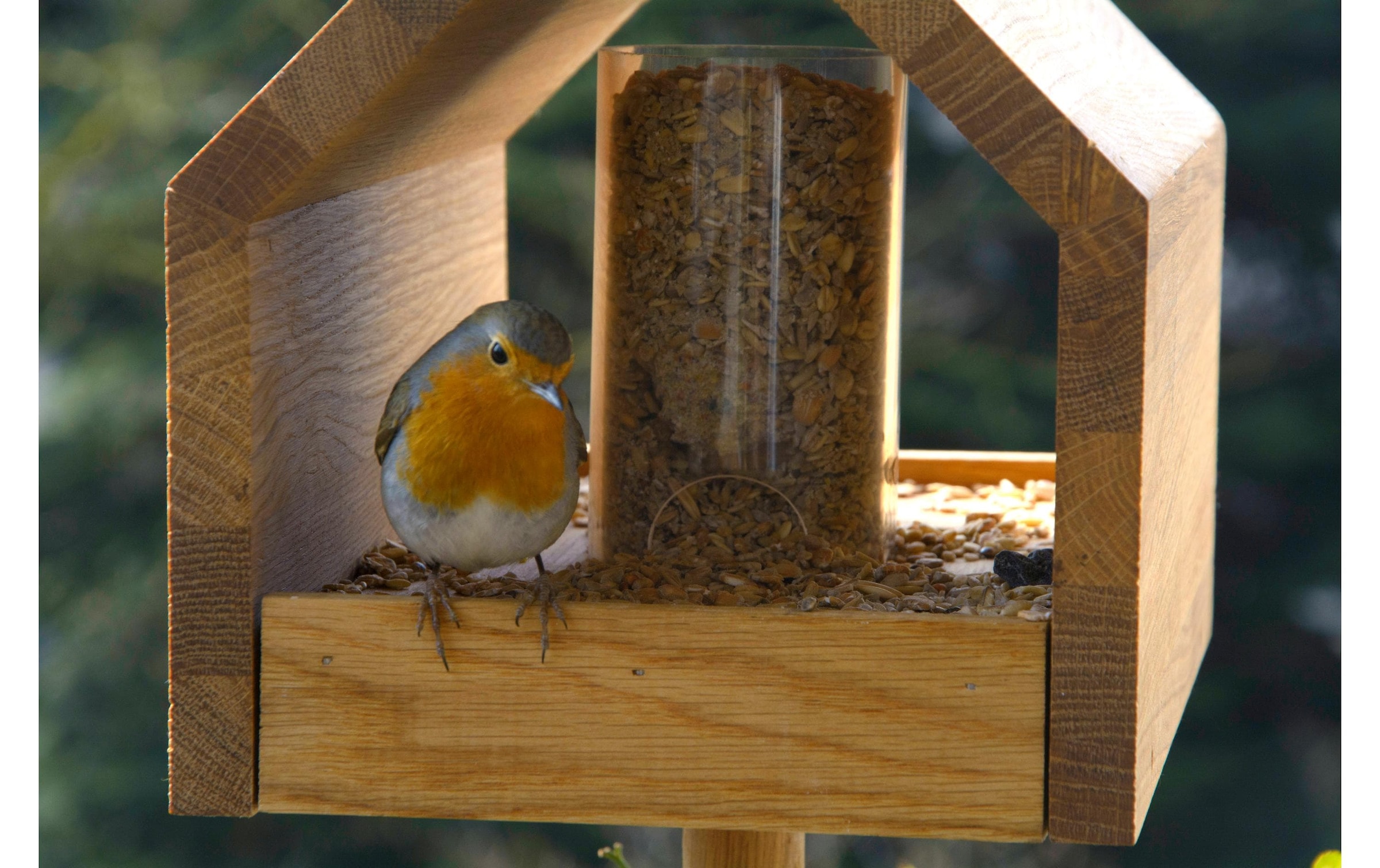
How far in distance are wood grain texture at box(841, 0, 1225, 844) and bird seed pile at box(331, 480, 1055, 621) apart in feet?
0.33

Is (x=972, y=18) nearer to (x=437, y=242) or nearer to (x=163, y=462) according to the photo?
(x=437, y=242)

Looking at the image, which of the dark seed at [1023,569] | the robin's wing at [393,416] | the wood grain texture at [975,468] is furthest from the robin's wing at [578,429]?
the wood grain texture at [975,468]

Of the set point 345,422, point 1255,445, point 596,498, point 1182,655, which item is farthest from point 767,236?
point 1255,445

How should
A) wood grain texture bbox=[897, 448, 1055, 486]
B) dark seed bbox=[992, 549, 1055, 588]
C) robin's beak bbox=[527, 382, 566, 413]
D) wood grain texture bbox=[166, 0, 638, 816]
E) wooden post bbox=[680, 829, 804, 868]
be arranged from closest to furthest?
wood grain texture bbox=[166, 0, 638, 816] < robin's beak bbox=[527, 382, 566, 413] < dark seed bbox=[992, 549, 1055, 588] < wooden post bbox=[680, 829, 804, 868] < wood grain texture bbox=[897, 448, 1055, 486]

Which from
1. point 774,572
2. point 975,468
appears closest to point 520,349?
point 774,572

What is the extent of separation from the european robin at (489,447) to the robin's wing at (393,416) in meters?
0.03

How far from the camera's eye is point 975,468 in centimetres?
255

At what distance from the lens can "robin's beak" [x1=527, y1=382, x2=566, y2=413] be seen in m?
1.58

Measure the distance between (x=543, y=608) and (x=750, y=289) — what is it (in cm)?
50

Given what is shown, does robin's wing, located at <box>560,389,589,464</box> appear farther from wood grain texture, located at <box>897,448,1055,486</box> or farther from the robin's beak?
wood grain texture, located at <box>897,448,1055,486</box>

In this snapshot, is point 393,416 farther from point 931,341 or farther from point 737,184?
point 931,341

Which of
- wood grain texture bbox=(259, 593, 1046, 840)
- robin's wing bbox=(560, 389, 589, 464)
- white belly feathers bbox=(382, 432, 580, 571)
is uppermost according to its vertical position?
robin's wing bbox=(560, 389, 589, 464)

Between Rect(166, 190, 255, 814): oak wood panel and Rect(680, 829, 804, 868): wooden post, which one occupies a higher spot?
Rect(166, 190, 255, 814): oak wood panel

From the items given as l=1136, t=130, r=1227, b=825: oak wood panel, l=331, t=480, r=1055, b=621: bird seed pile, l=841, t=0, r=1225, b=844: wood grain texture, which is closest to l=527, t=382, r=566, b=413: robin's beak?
l=331, t=480, r=1055, b=621: bird seed pile
